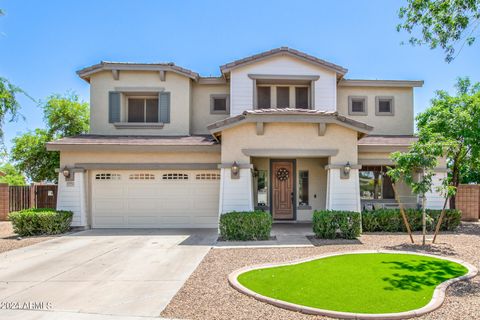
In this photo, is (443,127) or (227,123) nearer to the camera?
(227,123)

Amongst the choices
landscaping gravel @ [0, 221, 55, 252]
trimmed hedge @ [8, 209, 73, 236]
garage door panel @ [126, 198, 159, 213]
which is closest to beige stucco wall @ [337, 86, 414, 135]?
garage door panel @ [126, 198, 159, 213]

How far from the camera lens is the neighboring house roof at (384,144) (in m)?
13.8

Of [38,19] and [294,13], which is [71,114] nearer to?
[38,19]

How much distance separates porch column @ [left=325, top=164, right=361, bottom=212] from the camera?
12.3m

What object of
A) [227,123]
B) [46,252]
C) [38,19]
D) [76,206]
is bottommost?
[46,252]

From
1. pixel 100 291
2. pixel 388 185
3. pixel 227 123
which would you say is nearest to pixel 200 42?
pixel 227 123

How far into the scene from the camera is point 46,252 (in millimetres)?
9859

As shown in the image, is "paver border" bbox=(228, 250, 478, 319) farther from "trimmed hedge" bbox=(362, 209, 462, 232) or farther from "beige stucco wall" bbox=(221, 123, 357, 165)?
"beige stucco wall" bbox=(221, 123, 357, 165)

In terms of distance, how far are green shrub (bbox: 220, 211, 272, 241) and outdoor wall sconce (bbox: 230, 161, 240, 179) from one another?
5.12 feet

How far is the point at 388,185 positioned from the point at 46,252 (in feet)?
44.2

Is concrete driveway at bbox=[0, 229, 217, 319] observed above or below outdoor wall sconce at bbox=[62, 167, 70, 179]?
below

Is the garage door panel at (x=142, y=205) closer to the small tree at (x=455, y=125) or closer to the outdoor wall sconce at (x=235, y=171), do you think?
the outdoor wall sconce at (x=235, y=171)

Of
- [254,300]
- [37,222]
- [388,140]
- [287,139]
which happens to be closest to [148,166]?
[37,222]

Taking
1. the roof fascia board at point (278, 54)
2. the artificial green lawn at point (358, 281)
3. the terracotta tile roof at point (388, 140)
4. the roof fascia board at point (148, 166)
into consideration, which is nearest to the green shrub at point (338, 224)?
the artificial green lawn at point (358, 281)
